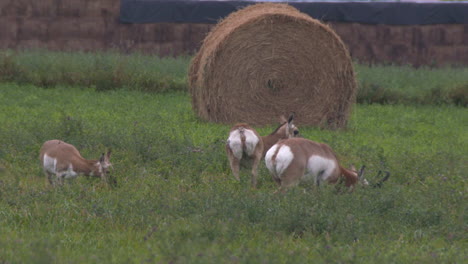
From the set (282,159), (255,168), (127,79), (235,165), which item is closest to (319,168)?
(282,159)

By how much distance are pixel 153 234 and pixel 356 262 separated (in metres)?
1.66

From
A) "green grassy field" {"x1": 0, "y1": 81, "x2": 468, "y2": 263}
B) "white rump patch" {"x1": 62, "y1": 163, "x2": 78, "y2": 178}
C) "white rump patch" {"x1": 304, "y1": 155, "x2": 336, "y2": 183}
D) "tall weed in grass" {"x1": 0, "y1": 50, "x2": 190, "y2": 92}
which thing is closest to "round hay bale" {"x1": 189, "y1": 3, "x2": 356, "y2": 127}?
"green grassy field" {"x1": 0, "y1": 81, "x2": 468, "y2": 263}

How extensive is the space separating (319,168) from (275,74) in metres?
7.16

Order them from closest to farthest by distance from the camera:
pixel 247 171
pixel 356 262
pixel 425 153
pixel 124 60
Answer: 1. pixel 356 262
2. pixel 247 171
3. pixel 425 153
4. pixel 124 60

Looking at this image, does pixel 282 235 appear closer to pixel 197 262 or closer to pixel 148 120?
pixel 197 262

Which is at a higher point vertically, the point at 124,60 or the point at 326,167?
the point at 326,167

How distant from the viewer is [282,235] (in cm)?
721

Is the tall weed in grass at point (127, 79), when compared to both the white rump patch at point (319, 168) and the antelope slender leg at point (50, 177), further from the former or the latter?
the white rump patch at point (319, 168)

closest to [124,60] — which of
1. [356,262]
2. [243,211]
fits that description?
[243,211]

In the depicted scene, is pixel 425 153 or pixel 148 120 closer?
pixel 425 153

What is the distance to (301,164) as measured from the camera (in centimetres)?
897

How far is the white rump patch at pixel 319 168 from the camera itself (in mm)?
9094

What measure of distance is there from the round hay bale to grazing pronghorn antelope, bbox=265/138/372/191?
21.9ft

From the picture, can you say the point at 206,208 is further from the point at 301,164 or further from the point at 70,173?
the point at 70,173
